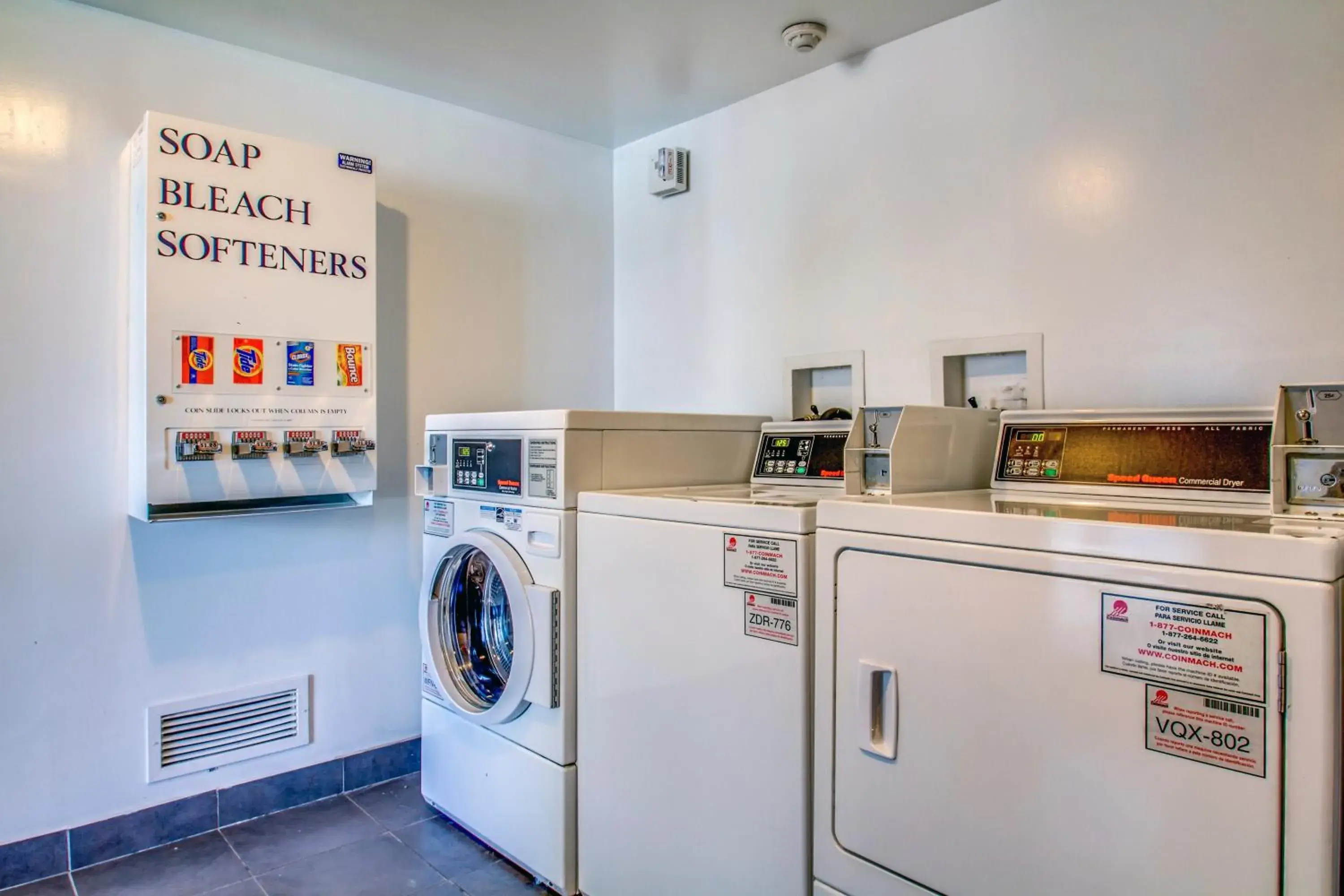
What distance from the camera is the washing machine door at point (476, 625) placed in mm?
2111

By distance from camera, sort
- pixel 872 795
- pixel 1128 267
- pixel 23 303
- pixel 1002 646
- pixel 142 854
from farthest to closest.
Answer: pixel 142 854 < pixel 23 303 < pixel 1128 267 < pixel 872 795 < pixel 1002 646

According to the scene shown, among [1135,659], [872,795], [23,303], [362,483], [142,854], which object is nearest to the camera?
[1135,659]

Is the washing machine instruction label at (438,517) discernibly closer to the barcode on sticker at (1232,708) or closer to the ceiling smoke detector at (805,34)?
the ceiling smoke detector at (805,34)

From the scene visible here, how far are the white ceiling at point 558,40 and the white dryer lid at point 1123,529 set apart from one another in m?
1.47

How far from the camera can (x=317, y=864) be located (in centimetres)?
219

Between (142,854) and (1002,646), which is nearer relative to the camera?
(1002,646)

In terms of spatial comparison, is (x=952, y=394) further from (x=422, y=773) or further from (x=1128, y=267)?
(x=422, y=773)

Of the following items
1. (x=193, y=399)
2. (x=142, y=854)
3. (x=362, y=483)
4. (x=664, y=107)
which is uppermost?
(x=664, y=107)

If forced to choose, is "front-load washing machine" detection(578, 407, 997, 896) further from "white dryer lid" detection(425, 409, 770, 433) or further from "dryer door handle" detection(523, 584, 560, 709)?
"white dryer lid" detection(425, 409, 770, 433)

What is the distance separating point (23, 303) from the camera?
2100 millimetres

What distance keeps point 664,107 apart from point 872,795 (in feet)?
7.95

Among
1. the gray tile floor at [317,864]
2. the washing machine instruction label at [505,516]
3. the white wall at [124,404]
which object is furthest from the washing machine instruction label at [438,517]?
the gray tile floor at [317,864]

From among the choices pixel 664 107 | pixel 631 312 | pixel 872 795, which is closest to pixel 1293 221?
pixel 872 795

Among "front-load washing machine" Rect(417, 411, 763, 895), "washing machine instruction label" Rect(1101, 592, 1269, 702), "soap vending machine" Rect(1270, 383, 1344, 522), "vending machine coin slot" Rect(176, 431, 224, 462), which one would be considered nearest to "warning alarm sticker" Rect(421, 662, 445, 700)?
"front-load washing machine" Rect(417, 411, 763, 895)
